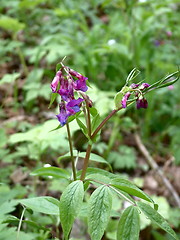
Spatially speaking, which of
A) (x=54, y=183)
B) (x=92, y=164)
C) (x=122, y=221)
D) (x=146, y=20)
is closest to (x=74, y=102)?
(x=122, y=221)

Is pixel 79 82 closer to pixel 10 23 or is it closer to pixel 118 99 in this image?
pixel 118 99

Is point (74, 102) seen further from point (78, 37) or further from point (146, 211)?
point (78, 37)

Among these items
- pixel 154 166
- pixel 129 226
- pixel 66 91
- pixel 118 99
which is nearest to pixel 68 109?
pixel 66 91

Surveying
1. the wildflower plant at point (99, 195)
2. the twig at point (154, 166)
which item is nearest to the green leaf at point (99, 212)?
the wildflower plant at point (99, 195)

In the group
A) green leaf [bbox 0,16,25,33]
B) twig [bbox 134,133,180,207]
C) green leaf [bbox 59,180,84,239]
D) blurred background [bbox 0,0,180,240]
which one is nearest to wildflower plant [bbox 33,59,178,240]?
green leaf [bbox 59,180,84,239]

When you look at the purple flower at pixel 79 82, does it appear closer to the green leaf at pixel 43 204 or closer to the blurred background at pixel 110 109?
the green leaf at pixel 43 204
